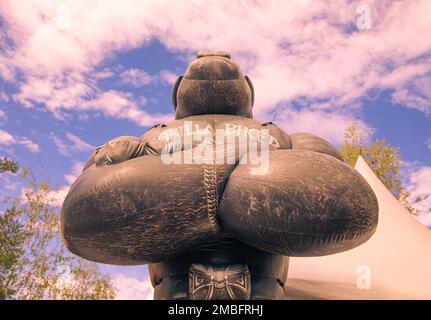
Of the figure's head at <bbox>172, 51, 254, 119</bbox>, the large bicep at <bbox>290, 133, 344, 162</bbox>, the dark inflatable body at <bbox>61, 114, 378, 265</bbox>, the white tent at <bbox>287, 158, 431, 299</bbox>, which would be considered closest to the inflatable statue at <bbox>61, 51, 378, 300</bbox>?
the dark inflatable body at <bbox>61, 114, 378, 265</bbox>

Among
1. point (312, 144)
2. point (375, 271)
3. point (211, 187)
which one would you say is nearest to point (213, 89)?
point (312, 144)

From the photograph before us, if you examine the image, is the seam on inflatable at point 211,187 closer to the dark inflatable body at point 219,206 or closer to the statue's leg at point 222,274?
the dark inflatable body at point 219,206

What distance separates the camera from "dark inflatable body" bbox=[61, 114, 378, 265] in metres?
1.54

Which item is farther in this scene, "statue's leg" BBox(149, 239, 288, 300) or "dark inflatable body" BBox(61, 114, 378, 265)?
"statue's leg" BBox(149, 239, 288, 300)

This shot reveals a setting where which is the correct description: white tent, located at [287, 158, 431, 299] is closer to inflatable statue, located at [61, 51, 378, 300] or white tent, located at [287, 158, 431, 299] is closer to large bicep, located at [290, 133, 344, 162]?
large bicep, located at [290, 133, 344, 162]

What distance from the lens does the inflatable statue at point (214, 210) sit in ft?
5.07

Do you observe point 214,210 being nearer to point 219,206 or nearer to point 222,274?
point 219,206

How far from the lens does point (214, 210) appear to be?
1.63 metres

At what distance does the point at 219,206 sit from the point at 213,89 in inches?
32.2

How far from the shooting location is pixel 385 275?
409 cm

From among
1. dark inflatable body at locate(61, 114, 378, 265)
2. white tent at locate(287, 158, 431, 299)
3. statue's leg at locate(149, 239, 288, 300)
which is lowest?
statue's leg at locate(149, 239, 288, 300)

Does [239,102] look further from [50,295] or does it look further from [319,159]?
[50,295]

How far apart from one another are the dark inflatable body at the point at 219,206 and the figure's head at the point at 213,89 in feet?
1.87
